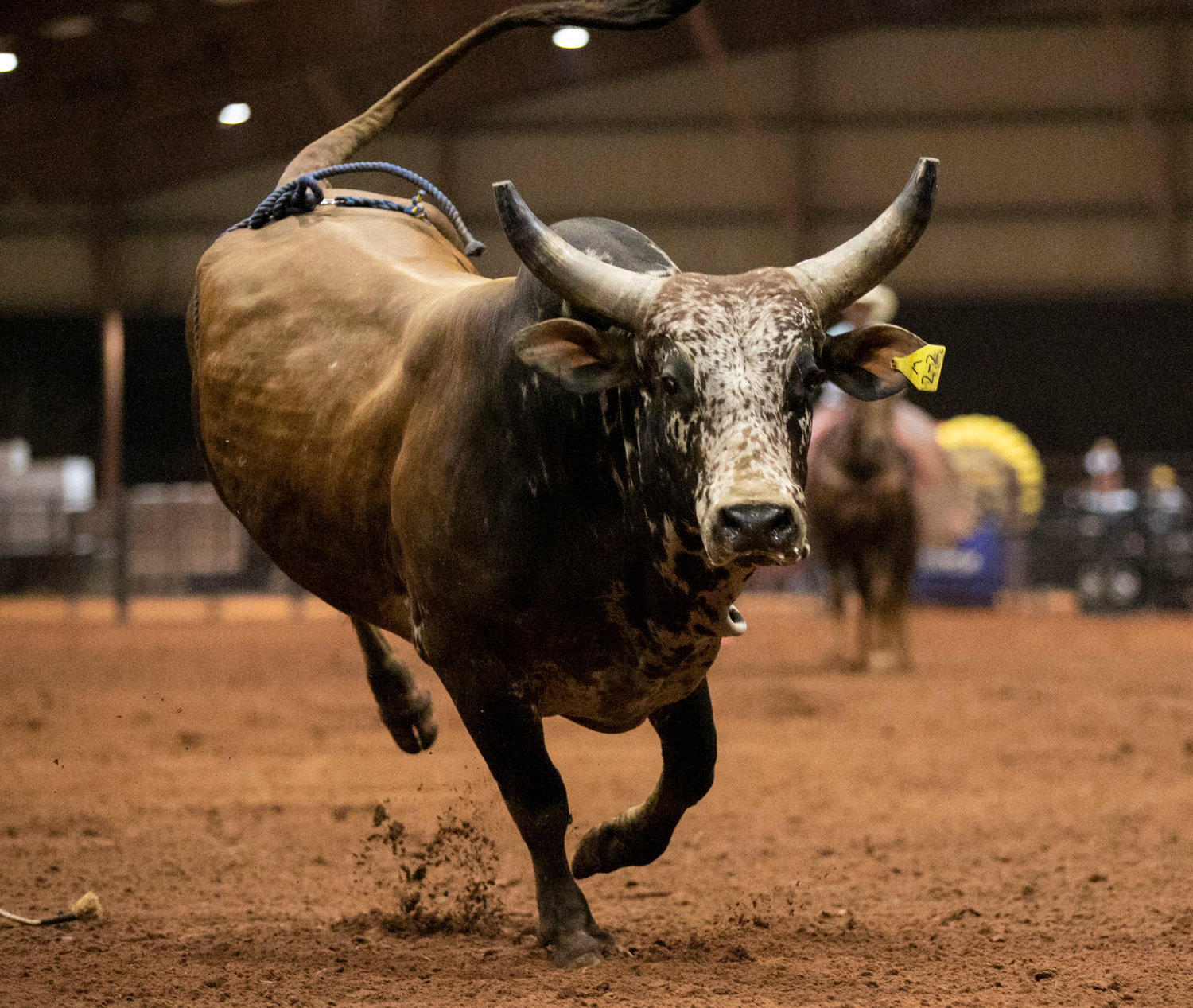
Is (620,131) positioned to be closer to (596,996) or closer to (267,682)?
(267,682)

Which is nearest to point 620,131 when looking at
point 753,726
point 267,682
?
point 267,682

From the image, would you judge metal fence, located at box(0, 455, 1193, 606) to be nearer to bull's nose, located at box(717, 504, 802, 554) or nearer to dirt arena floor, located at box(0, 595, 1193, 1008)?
dirt arena floor, located at box(0, 595, 1193, 1008)

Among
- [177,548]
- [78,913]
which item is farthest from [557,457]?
[177,548]

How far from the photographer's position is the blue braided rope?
4.50 metres

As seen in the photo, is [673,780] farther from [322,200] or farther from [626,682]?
[322,200]

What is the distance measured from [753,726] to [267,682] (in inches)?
143

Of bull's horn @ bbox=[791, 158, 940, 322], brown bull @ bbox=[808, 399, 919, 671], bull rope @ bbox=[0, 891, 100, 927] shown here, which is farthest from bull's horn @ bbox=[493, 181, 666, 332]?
brown bull @ bbox=[808, 399, 919, 671]

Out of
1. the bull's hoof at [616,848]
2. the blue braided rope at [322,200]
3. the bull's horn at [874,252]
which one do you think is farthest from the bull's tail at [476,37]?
the bull's hoof at [616,848]

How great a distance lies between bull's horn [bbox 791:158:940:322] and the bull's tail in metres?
0.77

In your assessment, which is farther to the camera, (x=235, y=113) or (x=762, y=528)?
(x=235, y=113)

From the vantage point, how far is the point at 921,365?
128 inches

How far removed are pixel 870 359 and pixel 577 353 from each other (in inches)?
26.1

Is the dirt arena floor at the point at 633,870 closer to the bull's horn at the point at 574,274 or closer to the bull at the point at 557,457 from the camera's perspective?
the bull at the point at 557,457

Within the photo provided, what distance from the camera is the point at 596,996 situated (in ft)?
10.3
